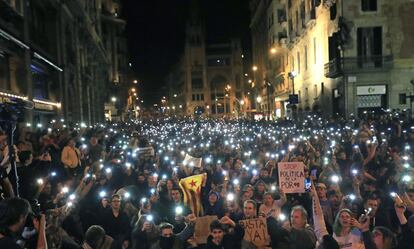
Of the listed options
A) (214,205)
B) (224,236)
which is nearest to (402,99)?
(214,205)

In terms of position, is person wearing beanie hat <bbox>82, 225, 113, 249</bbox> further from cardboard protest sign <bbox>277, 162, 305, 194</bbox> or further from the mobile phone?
the mobile phone

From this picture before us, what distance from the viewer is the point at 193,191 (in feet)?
35.2

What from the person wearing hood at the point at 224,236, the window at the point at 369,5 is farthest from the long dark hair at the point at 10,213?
the window at the point at 369,5

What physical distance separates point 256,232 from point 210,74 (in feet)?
465

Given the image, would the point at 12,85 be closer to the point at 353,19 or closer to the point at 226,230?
the point at 226,230

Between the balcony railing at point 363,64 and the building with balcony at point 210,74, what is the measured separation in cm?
10724

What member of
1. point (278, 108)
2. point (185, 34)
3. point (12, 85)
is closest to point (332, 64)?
point (12, 85)

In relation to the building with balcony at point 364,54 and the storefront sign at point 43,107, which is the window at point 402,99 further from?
the storefront sign at point 43,107

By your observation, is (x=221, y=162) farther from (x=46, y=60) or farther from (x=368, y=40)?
(x=368, y=40)

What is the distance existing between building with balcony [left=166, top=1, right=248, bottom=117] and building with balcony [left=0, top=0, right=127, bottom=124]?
318 ft

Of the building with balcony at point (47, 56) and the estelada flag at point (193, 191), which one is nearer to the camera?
the estelada flag at point (193, 191)

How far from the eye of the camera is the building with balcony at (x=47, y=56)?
Result: 2136 centimetres

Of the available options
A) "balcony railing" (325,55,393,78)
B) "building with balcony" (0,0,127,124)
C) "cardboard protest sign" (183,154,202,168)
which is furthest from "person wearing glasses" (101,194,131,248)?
"balcony railing" (325,55,393,78)

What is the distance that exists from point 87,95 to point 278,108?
2623 cm
